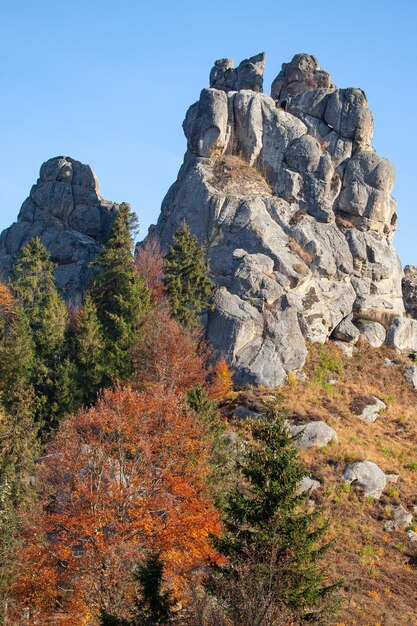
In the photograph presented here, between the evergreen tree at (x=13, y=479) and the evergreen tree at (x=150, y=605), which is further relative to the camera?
the evergreen tree at (x=13, y=479)

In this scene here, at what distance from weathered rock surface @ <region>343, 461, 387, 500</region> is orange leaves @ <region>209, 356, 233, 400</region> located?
9.33 m

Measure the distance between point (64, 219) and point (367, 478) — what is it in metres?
45.0

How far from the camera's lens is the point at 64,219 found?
233 feet

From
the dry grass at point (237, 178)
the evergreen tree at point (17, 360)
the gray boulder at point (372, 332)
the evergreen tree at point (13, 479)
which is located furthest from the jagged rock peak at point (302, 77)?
the evergreen tree at point (13, 479)

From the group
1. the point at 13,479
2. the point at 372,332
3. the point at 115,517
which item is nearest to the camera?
the point at 115,517

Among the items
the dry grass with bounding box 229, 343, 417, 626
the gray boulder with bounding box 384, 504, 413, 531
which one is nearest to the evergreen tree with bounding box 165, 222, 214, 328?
the dry grass with bounding box 229, 343, 417, 626

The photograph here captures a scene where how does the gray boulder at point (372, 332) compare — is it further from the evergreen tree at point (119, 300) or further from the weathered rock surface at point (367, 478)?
the evergreen tree at point (119, 300)

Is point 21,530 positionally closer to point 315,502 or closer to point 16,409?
point 16,409

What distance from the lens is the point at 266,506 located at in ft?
64.0

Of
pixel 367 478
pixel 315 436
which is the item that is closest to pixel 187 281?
pixel 315 436

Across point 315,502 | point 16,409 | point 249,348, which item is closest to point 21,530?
point 16,409

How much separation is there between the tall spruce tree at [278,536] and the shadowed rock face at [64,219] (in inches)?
1867

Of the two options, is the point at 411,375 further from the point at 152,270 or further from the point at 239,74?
the point at 239,74

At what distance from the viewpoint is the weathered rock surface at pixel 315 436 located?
40.5 meters
